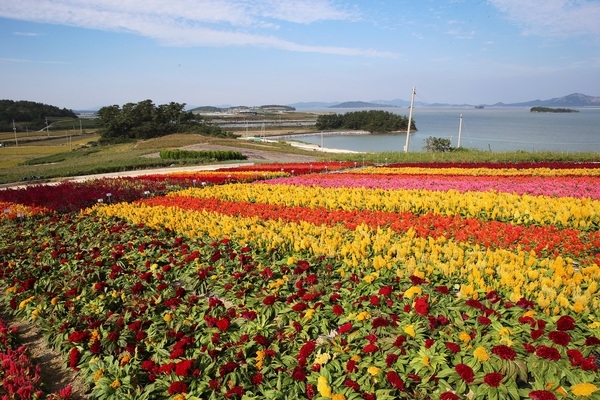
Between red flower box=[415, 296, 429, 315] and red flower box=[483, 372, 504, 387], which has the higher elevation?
red flower box=[415, 296, 429, 315]

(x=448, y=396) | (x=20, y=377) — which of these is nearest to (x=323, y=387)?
(x=448, y=396)

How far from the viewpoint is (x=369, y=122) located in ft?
427

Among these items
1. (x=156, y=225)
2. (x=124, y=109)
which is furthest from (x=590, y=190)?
(x=124, y=109)

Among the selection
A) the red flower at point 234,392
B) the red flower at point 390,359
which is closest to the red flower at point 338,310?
the red flower at point 390,359

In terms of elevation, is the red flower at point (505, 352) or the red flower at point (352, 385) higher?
the red flower at point (505, 352)

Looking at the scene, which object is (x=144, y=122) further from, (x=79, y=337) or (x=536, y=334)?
(x=536, y=334)

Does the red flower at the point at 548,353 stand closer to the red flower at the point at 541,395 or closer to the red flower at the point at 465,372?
the red flower at the point at 541,395

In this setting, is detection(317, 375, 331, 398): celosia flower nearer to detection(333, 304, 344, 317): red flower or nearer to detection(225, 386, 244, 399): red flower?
detection(225, 386, 244, 399): red flower

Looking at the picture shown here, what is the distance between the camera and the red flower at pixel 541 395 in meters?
2.77

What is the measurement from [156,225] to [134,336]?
394cm

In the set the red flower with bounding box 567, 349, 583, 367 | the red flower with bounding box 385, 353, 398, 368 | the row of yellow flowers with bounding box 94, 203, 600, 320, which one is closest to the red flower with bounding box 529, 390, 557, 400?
the red flower with bounding box 567, 349, 583, 367

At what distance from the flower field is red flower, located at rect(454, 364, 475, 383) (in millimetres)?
14

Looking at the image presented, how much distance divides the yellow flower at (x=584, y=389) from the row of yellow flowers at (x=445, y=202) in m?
5.37

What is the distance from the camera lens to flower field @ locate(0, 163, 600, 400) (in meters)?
3.30
